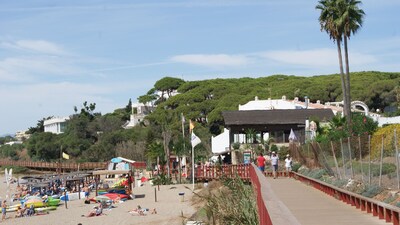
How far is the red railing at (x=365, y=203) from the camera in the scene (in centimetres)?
1300

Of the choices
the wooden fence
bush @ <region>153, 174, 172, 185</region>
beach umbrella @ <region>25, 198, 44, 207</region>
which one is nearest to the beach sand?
beach umbrella @ <region>25, 198, 44, 207</region>

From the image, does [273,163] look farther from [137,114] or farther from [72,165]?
[137,114]

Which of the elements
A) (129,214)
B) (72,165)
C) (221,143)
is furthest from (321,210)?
(72,165)

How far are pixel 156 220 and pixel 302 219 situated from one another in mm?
21436

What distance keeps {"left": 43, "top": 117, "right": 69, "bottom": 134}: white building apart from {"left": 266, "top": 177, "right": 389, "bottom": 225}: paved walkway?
14978 cm

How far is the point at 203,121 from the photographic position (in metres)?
103

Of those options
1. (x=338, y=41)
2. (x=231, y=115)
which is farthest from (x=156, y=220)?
(x=231, y=115)

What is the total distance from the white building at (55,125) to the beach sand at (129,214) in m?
119

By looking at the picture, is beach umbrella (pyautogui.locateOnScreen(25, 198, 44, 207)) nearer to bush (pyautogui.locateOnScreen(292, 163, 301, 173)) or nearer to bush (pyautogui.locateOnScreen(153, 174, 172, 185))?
bush (pyautogui.locateOnScreen(153, 174, 172, 185))

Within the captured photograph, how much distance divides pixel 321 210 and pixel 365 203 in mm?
1124

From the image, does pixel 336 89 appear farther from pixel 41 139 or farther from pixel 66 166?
pixel 41 139

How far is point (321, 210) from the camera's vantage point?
16.3 meters

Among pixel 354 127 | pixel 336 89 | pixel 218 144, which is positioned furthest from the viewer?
pixel 336 89

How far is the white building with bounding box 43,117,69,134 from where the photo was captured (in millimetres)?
167500
